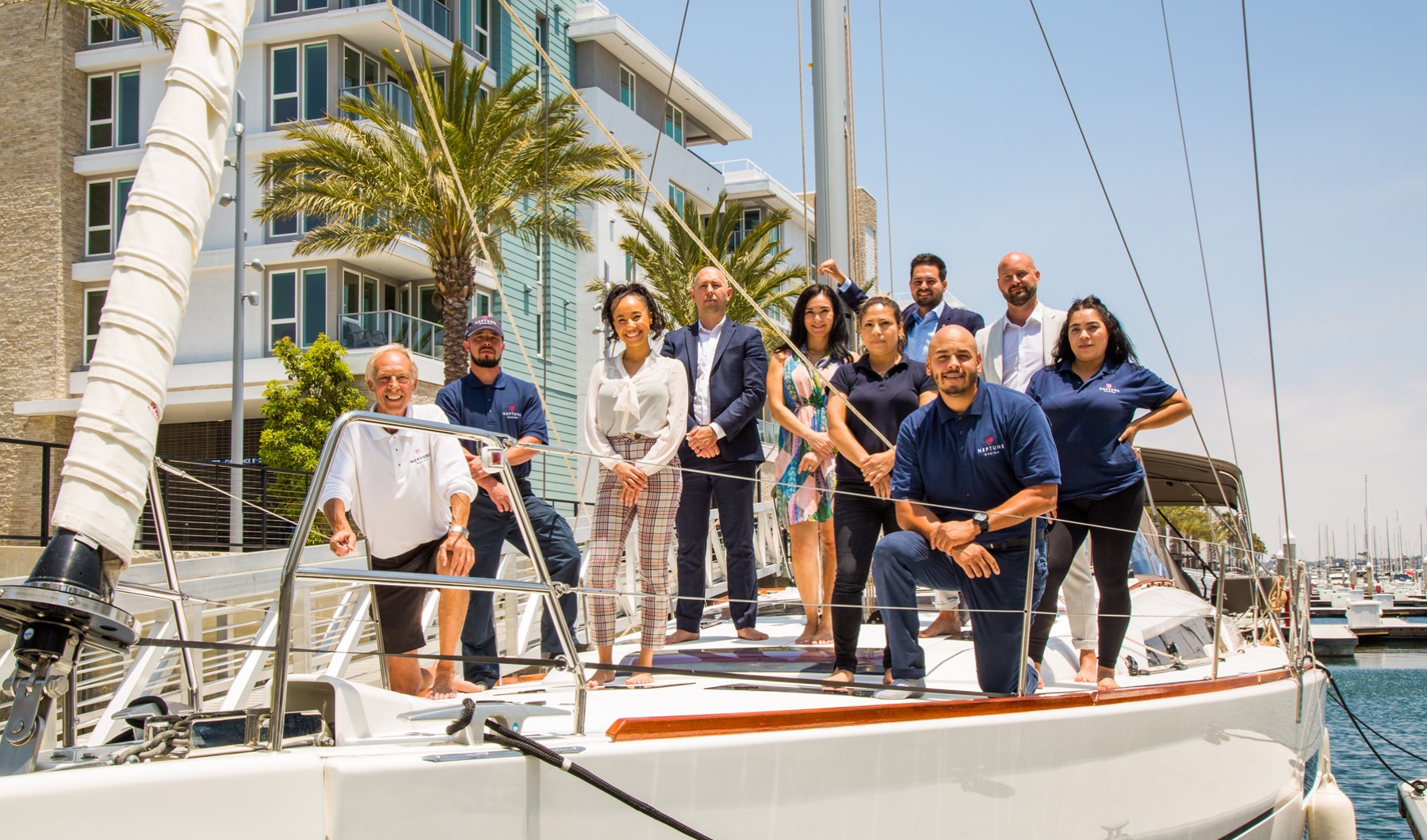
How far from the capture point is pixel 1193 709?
451cm

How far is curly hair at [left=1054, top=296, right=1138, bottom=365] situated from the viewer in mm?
5160

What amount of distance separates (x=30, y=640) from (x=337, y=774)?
0.66m

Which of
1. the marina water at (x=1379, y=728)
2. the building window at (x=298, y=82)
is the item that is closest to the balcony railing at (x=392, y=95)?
the building window at (x=298, y=82)

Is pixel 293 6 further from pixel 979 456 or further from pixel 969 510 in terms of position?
pixel 969 510

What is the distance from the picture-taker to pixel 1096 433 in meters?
4.88

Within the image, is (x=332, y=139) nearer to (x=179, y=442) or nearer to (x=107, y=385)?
(x=179, y=442)

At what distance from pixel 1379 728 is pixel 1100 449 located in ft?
57.7

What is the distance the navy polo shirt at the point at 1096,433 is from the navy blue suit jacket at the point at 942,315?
3.11ft

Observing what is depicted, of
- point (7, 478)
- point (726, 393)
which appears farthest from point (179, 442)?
point (726, 393)

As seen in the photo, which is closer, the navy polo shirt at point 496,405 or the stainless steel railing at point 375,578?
the stainless steel railing at point 375,578

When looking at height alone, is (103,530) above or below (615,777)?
above

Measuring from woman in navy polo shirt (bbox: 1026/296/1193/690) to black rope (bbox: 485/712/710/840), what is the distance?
2.46 metres

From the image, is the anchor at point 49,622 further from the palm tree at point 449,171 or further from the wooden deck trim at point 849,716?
the palm tree at point 449,171

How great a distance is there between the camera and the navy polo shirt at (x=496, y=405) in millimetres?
5301
